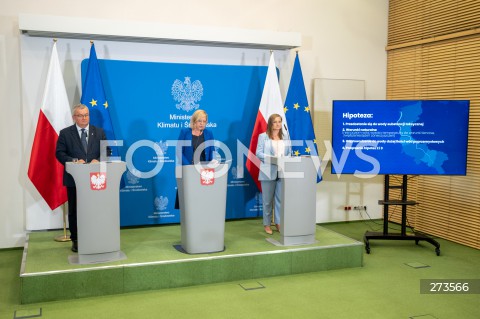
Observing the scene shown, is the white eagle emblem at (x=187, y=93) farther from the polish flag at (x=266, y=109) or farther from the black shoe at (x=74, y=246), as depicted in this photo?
the black shoe at (x=74, y=246)

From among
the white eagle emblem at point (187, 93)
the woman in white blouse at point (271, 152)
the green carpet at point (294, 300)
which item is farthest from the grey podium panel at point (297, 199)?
the white eagle emblem at point (187, 93)

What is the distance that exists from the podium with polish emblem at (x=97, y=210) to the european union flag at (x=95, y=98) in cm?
123

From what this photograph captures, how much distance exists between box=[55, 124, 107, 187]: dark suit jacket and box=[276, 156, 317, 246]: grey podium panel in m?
1.98

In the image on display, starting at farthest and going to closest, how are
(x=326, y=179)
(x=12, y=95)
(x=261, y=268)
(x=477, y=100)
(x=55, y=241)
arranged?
(x=326, y=179), (x=477, y=100), (x=12, y=95), (x=55, y=241), (x=261, y=268)

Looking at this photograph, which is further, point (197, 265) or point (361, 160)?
point (361, 160)

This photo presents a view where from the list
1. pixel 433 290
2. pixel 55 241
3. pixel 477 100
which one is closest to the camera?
pixel 433 290

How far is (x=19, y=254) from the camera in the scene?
5.64 meters

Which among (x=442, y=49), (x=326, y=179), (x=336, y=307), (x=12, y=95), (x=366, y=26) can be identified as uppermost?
(x=366, y=26)

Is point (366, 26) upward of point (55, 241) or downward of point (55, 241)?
upward

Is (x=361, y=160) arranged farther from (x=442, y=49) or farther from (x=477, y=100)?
Result: (x=442, y=49)

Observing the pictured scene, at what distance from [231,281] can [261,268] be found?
0.35m

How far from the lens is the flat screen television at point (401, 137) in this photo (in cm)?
576

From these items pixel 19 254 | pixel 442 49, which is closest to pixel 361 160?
pixel 442 49

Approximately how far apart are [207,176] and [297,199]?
1.08m
